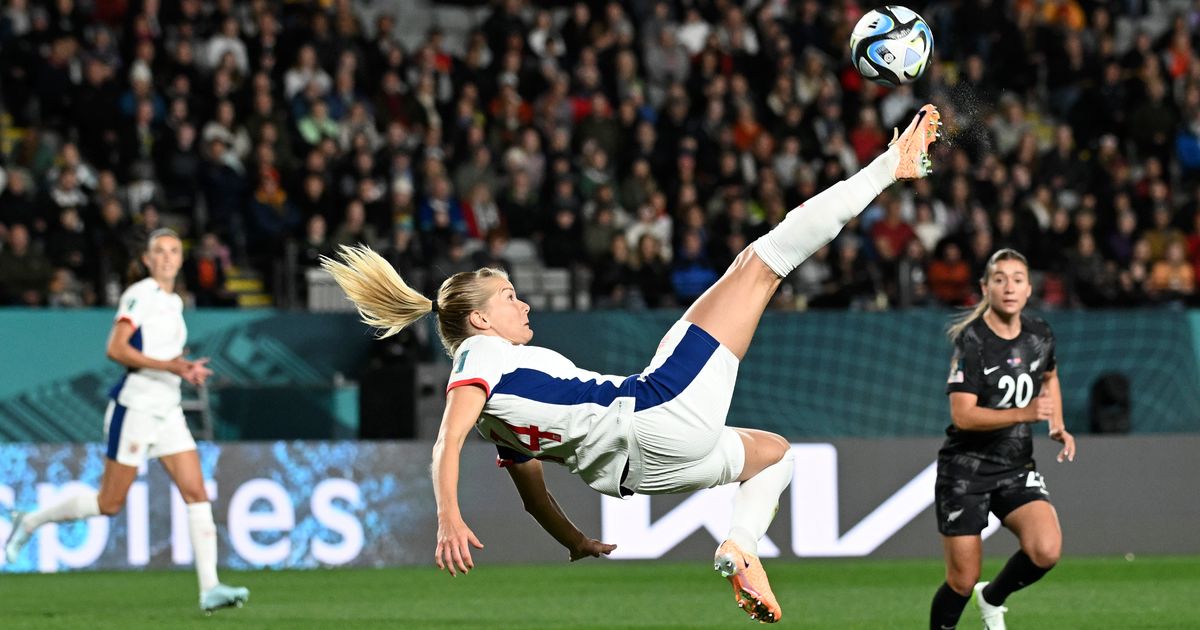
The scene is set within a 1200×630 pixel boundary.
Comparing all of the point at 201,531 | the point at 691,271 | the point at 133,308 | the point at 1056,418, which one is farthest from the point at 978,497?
the point at 691,271

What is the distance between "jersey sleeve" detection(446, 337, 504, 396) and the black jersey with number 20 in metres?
2.70

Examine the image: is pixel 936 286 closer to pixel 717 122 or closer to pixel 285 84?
pixel 717 122

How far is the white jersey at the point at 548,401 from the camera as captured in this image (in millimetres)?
5637

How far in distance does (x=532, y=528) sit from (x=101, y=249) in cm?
414

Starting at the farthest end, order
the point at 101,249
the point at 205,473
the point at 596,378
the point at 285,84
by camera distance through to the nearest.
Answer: the point at 285,84 < the point at 101,249 < the point at 205,473 < the point at 596,378

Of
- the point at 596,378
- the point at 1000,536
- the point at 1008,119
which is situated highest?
the point at 1008,119

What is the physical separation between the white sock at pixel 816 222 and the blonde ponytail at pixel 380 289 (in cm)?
120

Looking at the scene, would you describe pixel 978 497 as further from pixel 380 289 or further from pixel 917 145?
pixel 380 289

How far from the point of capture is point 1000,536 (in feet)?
42.9

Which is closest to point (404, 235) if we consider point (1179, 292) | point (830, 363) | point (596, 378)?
point (830, 363)

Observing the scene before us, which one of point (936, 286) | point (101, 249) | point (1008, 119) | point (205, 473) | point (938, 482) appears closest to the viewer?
point (938, 482)

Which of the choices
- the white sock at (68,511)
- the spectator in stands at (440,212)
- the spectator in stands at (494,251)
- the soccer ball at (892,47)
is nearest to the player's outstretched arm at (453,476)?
the soccer ball at (892,47)

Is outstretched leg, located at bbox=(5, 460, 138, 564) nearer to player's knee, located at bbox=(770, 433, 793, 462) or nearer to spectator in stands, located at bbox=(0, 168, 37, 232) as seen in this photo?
player's knee, located at bbox=(770, 433, 793, 462)

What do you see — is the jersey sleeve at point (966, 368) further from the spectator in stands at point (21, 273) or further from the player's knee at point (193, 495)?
the spectator in stands at point (21, 273)
